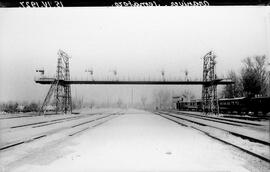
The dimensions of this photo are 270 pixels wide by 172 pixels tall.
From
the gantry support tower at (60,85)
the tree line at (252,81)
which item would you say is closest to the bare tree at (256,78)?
the tree line at (252,81)

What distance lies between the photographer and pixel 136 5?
6.25 meters

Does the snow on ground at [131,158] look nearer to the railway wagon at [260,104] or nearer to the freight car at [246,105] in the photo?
the railway wagon at [260,104]

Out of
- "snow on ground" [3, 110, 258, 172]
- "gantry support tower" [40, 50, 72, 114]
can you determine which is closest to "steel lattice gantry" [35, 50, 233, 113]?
"gantry support tower" [40, 50, 72, 114]

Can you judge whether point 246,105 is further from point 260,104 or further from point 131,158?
point 131,158

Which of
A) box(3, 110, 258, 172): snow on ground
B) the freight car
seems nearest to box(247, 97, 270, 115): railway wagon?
the freight car

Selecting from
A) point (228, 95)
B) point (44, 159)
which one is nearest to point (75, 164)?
point (44, 159)

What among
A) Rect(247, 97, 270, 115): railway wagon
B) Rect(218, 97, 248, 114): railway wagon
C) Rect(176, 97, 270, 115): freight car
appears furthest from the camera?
Rect(218, 97, 248, 114): railway wagon

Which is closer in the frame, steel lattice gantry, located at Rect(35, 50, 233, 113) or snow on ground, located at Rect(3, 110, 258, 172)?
snow on ground, located at Rect(3, 110, 258, 172)

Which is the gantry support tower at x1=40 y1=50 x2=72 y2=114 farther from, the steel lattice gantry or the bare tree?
the bare tree

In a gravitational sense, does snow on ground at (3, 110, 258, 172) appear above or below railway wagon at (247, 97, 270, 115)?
below

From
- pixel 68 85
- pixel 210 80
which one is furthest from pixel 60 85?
pixel 210 80

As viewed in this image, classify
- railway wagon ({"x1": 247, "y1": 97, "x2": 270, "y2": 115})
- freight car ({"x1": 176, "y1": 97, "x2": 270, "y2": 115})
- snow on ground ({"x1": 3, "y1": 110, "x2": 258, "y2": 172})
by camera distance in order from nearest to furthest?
snow on ground ({"x1": 3, "y1": 110, "x2": 258, "y2": 172}), railway wagon ({"x1": 247, "y1": 97, "x2": 270, "y2": 115}), freight car ({"x1": 176, "y1": 97, "x2": 270, "y2": 115})

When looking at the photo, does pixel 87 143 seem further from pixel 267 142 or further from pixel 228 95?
pixel 228 95

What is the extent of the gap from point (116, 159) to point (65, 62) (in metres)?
29.9
